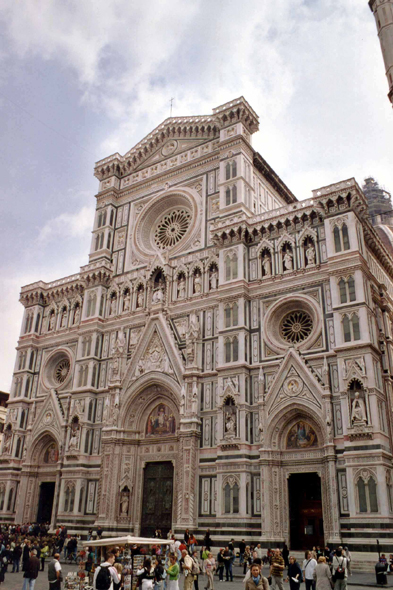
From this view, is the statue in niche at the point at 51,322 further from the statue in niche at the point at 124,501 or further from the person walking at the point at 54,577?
the person walking at the point at 54,577

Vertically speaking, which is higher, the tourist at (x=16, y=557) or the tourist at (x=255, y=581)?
the tourist at (x=255, y=581)

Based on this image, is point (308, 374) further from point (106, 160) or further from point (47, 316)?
point (106, 160)

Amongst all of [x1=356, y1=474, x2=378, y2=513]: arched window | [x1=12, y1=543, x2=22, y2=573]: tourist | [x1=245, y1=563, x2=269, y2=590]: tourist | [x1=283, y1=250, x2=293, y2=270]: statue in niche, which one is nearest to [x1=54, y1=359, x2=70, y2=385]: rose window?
[x1=12, y1=543, x2=22, y2=573]: tourist

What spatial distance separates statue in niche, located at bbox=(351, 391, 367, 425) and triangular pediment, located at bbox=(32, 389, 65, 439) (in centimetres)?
1908

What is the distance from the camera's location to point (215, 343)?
30.0 metres

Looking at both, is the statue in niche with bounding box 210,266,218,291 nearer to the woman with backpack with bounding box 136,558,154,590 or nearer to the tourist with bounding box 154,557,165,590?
the tourist with bounding box 154,557,165,590

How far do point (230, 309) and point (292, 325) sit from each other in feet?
11.7

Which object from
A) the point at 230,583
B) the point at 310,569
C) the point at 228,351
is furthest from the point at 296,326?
the point at 310,569

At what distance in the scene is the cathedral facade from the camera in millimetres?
24812

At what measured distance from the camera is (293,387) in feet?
→ 85.7

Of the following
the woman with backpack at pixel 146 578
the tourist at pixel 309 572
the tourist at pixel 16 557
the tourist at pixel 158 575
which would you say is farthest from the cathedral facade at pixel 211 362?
the woman with backpack at pixel 146 578

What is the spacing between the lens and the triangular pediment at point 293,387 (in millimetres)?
25422

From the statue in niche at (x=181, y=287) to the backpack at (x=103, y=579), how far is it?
22527 mm

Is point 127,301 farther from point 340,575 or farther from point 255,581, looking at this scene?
point 255,581
